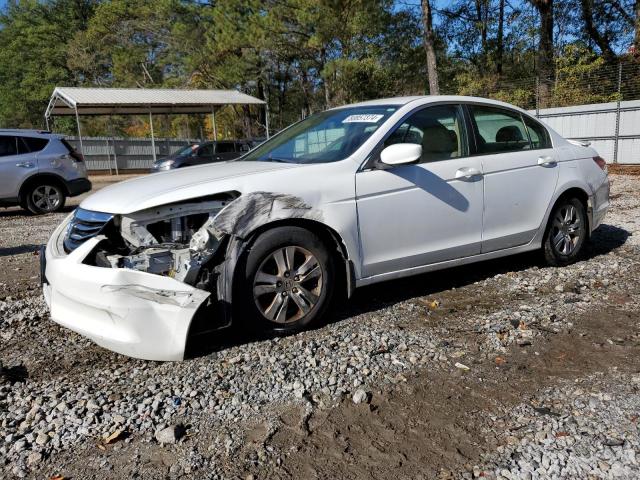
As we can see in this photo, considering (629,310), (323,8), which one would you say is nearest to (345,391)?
(629,310)

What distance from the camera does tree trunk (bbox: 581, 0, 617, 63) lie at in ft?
75.1

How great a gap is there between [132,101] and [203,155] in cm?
630

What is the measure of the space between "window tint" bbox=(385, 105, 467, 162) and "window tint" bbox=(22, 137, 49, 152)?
9210mm

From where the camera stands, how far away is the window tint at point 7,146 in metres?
10.6

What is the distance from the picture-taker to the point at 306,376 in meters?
3.24

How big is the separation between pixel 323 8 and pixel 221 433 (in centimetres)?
2455

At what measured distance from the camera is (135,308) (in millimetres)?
3188

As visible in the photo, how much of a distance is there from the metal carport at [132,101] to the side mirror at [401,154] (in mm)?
19565

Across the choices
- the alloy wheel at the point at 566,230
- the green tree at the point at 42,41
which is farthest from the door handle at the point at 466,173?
the green tree at the point at 42,41

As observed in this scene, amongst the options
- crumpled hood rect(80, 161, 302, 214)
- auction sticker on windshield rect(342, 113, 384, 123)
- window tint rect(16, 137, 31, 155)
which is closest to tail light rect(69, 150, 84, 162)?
window tint rect(16, 137, 31, 155)

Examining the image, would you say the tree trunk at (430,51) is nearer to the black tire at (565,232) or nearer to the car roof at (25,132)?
the car roof at (25,132)

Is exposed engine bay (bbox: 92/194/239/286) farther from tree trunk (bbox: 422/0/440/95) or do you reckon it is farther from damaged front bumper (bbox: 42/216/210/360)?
tree trunk (bbox: 422/0/440/95)

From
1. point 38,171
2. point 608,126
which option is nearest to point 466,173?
point 38,171

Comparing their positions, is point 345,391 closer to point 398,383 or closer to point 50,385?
point 398,383
